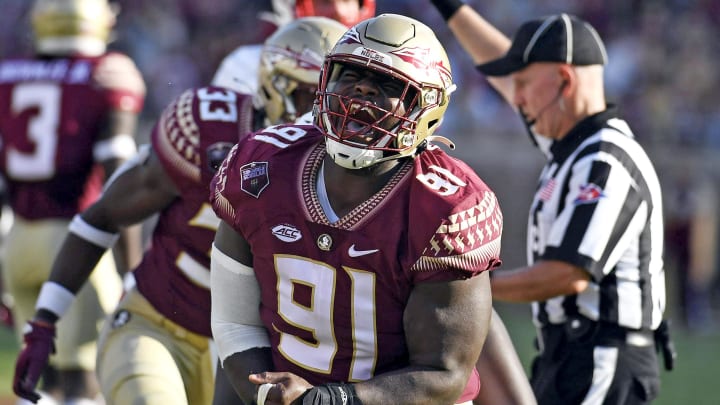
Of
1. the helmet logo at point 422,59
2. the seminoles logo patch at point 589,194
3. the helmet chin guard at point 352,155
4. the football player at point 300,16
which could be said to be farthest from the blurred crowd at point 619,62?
the helmet chin guard at point 352,155

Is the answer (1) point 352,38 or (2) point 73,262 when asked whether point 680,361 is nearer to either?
(2) point 73,262

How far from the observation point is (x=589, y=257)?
399 cm

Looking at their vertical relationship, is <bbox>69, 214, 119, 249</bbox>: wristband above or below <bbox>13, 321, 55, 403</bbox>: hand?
above

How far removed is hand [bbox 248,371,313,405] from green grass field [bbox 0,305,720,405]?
5.43m

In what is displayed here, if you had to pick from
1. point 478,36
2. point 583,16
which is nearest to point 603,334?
point 478,36

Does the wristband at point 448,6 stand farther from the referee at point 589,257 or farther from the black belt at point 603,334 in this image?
the black belt at point 603,334

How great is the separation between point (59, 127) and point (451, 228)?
3.24 meters

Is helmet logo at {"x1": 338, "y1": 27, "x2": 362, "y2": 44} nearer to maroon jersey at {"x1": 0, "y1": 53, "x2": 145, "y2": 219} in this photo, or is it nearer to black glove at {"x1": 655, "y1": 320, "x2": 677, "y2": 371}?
black glove at {"x1": 655, "y1": 320, "x2": 677, "y2": 371}

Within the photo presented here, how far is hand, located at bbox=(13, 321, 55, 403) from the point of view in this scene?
12.7ft

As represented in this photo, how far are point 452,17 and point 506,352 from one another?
2138 millimetres

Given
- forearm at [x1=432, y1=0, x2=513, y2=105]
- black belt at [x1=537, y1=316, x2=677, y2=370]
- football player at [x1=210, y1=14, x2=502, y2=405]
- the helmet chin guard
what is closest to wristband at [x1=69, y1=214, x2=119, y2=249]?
football player at [x1=210, y1=14, x2=502, y2=405]

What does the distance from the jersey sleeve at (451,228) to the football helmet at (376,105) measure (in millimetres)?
129

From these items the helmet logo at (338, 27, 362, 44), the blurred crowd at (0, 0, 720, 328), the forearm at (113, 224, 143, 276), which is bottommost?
the blurred crowd at (0, 0, 720, 328)

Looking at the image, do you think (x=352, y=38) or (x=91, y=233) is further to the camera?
(x=91, y=233)
